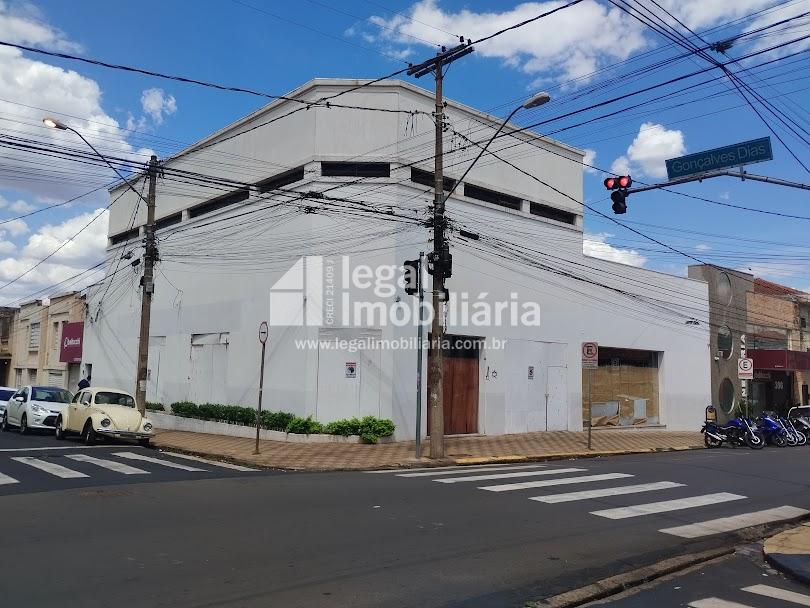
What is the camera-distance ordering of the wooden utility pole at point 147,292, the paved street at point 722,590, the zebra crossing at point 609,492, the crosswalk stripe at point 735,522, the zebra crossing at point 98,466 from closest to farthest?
the paved street at point 722,590, the crosswalk stripe at point 735,522, the zebra crossing at point 609,492, the zebra crossing at point 98,466, the wooden utility pole at point 147,292

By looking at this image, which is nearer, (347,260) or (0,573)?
(0,573)

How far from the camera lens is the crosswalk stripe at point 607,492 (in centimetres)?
1107

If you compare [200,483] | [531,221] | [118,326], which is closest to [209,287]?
[118,326]

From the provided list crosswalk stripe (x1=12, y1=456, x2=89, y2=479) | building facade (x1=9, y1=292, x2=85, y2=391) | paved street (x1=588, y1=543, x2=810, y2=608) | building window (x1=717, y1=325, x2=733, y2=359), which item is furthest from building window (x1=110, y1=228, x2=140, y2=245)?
paved street (x1=588, y1=543, x2=810, y2=608)

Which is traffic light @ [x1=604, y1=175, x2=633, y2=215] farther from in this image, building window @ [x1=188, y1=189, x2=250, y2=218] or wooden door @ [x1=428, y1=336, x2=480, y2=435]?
building window @ [x1=188, y1=189, x2=250, y2=218]

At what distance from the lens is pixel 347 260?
2073 centimetres

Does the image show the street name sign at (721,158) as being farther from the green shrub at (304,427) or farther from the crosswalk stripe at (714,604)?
the green shrub at (304,427)

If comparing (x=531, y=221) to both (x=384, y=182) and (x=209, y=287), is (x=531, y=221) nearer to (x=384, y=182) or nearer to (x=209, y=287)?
(x=384, y=182)

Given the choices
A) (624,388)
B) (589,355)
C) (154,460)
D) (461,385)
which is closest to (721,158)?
(589,355)

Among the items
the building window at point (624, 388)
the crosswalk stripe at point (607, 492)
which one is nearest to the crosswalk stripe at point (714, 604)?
the crosswalk stripe at point (607, 492)

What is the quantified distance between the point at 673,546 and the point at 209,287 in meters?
20.2

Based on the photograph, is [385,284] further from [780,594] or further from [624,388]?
[780,594]

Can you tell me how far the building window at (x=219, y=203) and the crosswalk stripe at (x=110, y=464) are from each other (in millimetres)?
11685

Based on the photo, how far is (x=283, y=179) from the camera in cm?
2278
